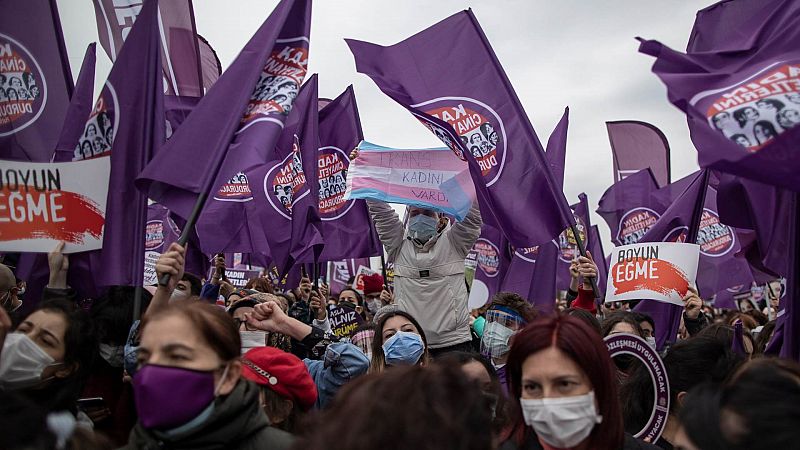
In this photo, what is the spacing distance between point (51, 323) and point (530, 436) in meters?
2.23

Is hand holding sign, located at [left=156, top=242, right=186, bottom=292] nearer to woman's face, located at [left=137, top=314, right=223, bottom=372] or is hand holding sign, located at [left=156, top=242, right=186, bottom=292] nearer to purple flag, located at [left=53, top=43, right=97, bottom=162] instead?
woman's face, located at [left=137, top=314, right=223, bottom=372]

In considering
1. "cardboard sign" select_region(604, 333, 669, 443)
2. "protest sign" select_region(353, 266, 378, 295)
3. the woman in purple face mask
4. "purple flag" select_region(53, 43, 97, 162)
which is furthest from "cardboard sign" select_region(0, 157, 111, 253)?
"protest sign" select_region(353, 266, 378, 295)

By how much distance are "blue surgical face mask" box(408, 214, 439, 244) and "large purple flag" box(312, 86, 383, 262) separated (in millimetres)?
2189

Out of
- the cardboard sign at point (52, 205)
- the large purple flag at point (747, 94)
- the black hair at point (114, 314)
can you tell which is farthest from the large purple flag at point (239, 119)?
the large purple flag at point (747, 94)

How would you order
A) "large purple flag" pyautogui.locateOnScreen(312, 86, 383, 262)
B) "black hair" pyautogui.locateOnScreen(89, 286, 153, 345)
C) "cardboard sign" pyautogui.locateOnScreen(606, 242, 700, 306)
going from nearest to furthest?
1. "black hair" pyautogui.locateOnScreen(89, 286, 153, 345)
2. "cardboard sign" pyautogui.locateOnScreen(606, 242, 700, 306)
3. "large purple flag" pyautogui.locateOnScreen(312, 86, 383, 262)

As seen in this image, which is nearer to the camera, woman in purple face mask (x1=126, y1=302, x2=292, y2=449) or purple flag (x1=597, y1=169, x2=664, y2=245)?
woman in purple face mask (x1=126, y1=302, x2=292, y2=449)

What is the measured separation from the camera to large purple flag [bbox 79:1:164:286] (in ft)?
14.0

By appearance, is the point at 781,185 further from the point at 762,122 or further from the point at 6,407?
the point at 6,407

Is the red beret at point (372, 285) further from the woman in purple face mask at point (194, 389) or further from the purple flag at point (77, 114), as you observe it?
the woman in purple face mask at point (194, 389)

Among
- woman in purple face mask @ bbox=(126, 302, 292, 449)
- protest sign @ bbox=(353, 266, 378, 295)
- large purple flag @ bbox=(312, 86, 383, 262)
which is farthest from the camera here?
protest sign @ bbox=(353, 266, 378, 295)

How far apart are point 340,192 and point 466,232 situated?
119 inches

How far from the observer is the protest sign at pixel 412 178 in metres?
6.38

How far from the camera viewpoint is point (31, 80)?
14.7 feet

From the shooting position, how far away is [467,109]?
567 cm
